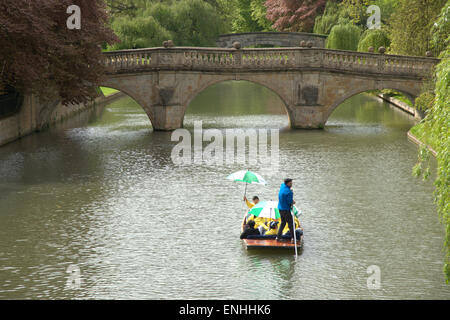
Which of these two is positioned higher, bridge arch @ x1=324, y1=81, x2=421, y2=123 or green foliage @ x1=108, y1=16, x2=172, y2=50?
green foliage @ x1=108, y1=16, x2=172, y2=50

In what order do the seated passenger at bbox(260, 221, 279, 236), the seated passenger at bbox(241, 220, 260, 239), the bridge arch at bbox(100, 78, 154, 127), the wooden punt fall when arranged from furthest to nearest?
1. the bridge arch at bbox(100, 78, 154, 127)
2. the seated passenger at bbox(260, 221, 279, 236)
3. the seated passenger at bbox(241, 220, 260, 239)
4. the wooden punt

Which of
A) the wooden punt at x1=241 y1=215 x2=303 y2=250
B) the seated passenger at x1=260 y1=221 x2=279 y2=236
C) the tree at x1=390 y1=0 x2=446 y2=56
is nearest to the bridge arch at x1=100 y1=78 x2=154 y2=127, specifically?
the tree at x1=390 y1=0 x2=446 y2=56

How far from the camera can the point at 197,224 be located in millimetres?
20312

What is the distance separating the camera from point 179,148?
3353 cm

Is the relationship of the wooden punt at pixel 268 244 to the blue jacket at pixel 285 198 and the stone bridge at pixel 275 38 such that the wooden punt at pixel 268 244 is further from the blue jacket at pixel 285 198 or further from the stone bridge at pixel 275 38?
the stone bridge at pixel 275 38

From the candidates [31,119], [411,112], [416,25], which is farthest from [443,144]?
[411,112]

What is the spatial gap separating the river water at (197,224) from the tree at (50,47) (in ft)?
9.77

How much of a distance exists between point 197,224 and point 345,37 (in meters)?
49.2

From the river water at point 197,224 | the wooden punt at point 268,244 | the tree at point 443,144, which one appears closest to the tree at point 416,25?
the river water at point 197,224

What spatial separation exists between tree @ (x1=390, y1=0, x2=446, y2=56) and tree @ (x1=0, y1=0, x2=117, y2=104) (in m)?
19.5

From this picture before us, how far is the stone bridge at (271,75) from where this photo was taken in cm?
3869

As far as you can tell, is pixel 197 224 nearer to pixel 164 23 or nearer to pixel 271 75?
pixel 271 75

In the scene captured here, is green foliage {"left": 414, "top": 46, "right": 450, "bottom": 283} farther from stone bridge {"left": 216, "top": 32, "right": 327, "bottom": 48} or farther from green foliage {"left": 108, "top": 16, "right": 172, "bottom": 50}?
stone bridge {"left": 216, "top": 32, "right": 327, "bottom": 48}

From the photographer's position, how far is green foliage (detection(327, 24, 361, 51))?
6612cm
